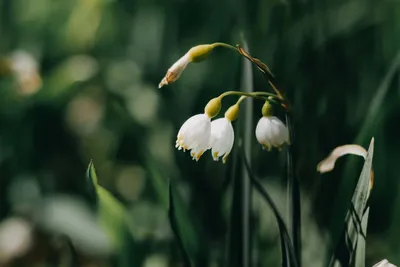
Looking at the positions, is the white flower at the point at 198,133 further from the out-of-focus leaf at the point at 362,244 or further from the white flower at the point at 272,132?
the out-of-focus leaf at the point at 362,244

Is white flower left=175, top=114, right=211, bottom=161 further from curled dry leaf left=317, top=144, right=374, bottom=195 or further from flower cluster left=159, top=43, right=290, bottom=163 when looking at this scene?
curled dry leaf left=317, top=144, right=374, bottom=195

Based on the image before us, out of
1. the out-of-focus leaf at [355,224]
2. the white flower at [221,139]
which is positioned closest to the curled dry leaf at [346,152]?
the out-of-focus leaf at [355,224]

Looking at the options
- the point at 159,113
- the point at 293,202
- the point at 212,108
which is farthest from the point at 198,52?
the point at 159,113

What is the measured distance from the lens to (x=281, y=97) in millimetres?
828

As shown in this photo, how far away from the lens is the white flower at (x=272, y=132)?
833 millimetres

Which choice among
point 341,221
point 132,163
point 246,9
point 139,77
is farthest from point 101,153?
→ point 341,221

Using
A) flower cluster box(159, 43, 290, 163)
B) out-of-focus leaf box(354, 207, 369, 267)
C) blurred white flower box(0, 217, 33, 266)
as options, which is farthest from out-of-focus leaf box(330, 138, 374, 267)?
blurred white flower box(0, 217, 33, 266)

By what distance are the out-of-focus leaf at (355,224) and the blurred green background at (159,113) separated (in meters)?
0.24

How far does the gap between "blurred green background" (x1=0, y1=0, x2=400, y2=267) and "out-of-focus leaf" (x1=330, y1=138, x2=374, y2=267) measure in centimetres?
24

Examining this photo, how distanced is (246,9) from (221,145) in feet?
1.87

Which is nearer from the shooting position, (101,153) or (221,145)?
(221,145)

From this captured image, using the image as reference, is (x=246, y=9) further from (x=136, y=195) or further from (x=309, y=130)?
(x=136, y=195)

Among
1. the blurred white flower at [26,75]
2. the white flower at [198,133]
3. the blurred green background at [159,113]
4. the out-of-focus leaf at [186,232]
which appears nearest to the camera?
the white flower at [198,133]

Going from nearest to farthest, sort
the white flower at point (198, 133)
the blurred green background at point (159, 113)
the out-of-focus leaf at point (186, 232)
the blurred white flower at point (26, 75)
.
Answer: the white flower at point (198, 133), the out-of-focus leaf at point (186, 232), the blurred green background at point (159, 113), the blurred white flower at point (26, 75)
